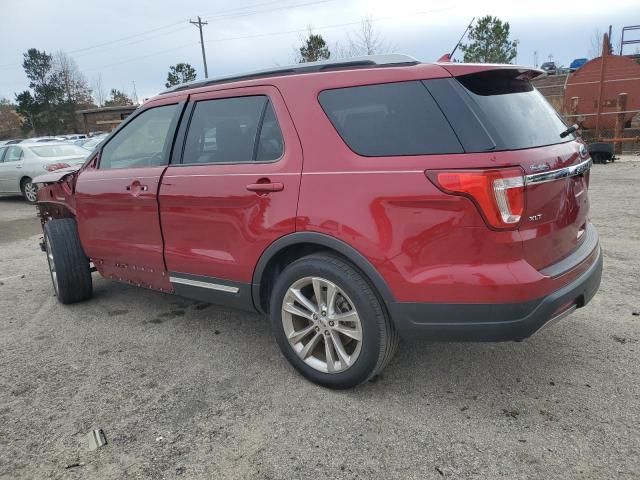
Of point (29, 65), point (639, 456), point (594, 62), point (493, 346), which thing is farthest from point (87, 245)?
point (29, 65)

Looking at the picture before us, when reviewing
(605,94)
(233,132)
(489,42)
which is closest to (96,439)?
(233,132)

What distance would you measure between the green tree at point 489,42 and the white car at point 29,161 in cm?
3186

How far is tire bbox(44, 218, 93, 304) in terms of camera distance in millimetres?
4582

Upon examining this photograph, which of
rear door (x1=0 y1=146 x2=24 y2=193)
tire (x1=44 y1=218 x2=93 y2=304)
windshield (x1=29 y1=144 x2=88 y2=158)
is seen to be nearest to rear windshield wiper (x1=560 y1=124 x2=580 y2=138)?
tire (x1=44 y1=218 x2=93 y2=304)

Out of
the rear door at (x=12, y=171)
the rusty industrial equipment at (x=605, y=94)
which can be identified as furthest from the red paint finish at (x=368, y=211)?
the rusty industrial equipment at (x=605, y=94)

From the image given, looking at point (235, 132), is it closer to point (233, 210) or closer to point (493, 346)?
point (233, 210)

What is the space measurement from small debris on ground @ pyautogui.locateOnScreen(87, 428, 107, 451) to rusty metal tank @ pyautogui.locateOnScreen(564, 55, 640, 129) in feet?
56.5

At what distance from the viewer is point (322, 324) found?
Result: 2928 mm

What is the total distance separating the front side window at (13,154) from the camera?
1269 centimetres

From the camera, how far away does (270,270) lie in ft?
10.5

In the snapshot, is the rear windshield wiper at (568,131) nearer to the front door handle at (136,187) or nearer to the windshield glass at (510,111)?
the windshield glass at (510,111)

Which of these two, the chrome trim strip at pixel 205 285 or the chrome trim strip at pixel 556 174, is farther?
the chrome trim strip at pixel 205 285

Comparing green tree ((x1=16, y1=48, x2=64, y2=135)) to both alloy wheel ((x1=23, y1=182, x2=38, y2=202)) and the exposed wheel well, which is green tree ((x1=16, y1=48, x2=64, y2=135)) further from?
the exposed wheel well

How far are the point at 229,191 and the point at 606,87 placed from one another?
17.9m
